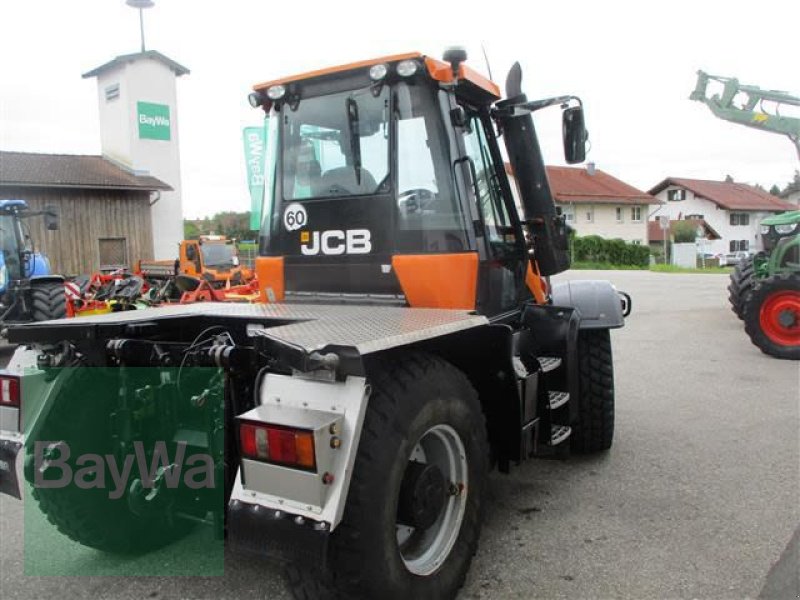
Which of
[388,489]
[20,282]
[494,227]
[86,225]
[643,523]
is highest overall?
[86,225]

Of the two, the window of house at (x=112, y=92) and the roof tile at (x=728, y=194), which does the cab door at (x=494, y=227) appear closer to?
the window of house at (x=112, y=92)

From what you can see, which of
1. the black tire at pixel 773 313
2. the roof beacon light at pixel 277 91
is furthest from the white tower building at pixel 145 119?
the roof beacon light at pixel 277 91

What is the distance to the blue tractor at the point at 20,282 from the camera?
10.2m

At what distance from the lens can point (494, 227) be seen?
13.1 feet

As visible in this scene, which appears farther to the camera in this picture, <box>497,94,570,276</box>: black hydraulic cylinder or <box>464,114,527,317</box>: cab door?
<box>497,94,570,276</box>: black hydraulic cylinder

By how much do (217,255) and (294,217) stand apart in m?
16.8

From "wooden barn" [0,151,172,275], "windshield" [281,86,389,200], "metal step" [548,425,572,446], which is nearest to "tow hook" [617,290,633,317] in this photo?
"metal step" [548,425,572,446]

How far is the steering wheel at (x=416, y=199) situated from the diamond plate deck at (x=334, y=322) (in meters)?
0.59

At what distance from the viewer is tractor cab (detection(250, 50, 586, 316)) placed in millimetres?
3604

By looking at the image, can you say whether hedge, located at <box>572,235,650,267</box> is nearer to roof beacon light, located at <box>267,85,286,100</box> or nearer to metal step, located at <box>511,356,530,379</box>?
metal step, located at <box>511,356,530,379</box>

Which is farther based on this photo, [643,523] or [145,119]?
[145,119]

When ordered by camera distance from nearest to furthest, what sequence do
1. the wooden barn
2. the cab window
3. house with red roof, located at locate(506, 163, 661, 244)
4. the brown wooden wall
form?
the cab window → the wooden barn → the brown wooden wall → house with red roof, located at locate(506, 163, 661, 244)

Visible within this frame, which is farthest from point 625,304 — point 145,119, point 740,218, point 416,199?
point 740,218

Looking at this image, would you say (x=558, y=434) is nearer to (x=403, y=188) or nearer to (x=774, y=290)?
(x=403, y=188)
